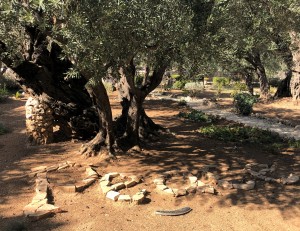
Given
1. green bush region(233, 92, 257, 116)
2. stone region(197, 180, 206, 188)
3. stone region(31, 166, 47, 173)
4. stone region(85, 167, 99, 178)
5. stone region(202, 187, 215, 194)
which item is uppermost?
green bush region(233, 92, 257, 116)

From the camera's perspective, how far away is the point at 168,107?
65.8 ft

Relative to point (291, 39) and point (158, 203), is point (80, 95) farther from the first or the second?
point (291, 39)

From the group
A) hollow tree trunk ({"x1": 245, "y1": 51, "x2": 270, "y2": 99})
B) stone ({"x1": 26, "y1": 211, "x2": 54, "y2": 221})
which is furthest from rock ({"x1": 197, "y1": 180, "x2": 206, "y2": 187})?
hollow tree trunk ({"x1": 245, "y1": 51, "x2": 270, "y2": 99})

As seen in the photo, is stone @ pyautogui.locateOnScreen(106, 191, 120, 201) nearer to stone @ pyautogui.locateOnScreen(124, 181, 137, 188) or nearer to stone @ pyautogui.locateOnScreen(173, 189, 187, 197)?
stone @ pyautogui.locateOnScreen(124, 181, 137, 188)

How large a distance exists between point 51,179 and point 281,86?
19.7 m

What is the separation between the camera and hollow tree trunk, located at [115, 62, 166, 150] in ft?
33.5

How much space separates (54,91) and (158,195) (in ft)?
17.3

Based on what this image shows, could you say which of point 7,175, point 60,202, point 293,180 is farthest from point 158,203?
point 7,175

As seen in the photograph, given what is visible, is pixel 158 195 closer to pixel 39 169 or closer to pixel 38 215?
pixel 38 215

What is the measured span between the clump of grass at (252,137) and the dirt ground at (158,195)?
528mm

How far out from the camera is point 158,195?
23.4 feet

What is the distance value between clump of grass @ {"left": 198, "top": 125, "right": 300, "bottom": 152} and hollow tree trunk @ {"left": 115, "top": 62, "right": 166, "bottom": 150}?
2.49m

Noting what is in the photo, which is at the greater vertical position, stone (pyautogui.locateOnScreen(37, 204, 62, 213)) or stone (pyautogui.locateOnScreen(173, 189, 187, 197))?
stone (pyautogui.locateOnScreen(37, 204, 62, 213))

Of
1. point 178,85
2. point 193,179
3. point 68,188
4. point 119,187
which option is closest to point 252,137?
point 193,179
